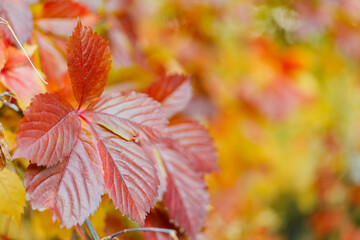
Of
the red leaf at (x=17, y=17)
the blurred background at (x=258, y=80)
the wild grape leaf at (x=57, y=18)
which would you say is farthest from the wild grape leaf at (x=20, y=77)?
the blurred background at (x=258, y=80)

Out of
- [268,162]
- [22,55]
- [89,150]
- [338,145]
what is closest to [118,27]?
[22,55]

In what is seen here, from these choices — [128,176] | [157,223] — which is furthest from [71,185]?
[157,223]

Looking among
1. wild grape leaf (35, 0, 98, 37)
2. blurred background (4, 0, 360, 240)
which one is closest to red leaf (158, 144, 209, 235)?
wild grape leaf (35, 0, 98, 37)

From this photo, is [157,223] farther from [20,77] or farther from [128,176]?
[20,77]

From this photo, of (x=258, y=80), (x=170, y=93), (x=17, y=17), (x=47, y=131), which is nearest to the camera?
(x=47, y=131)

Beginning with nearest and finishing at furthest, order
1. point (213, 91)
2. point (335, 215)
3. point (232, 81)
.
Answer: point (213, 91)
point (232, 81)
point (335, 215)

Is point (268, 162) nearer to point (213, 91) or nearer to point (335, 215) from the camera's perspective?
point (335, 215)

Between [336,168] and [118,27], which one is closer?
[118,27]
